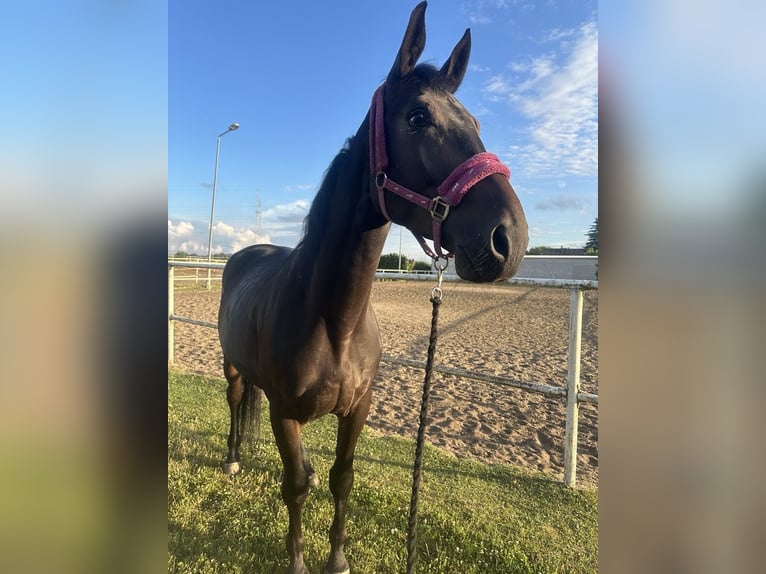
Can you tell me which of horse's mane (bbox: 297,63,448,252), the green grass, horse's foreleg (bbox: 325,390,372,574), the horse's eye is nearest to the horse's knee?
horse's foreleg (bbox: 325,390,372,574)

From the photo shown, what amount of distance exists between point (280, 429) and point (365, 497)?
1281 millimetres

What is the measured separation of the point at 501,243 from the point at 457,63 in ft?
3.34

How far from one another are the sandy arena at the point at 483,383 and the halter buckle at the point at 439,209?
2796 millimetres

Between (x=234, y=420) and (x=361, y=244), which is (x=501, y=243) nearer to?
(x=361, y=244)

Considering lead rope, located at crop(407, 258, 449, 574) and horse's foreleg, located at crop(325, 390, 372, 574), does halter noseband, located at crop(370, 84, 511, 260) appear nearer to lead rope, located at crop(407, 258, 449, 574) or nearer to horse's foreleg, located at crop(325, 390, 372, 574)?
lead rope, located at crop(407, 258, 449, 574)

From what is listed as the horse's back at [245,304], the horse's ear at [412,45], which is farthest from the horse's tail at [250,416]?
the horse's ear at [412,45]

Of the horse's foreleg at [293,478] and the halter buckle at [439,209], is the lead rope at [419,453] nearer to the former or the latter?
the halter buckle at [439,209]

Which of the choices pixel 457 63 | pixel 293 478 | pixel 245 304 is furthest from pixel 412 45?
pixel 293 478

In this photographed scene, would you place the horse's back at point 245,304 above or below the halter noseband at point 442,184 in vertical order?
below

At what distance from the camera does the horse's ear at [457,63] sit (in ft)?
5.90

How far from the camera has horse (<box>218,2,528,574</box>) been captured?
1.39 meters
